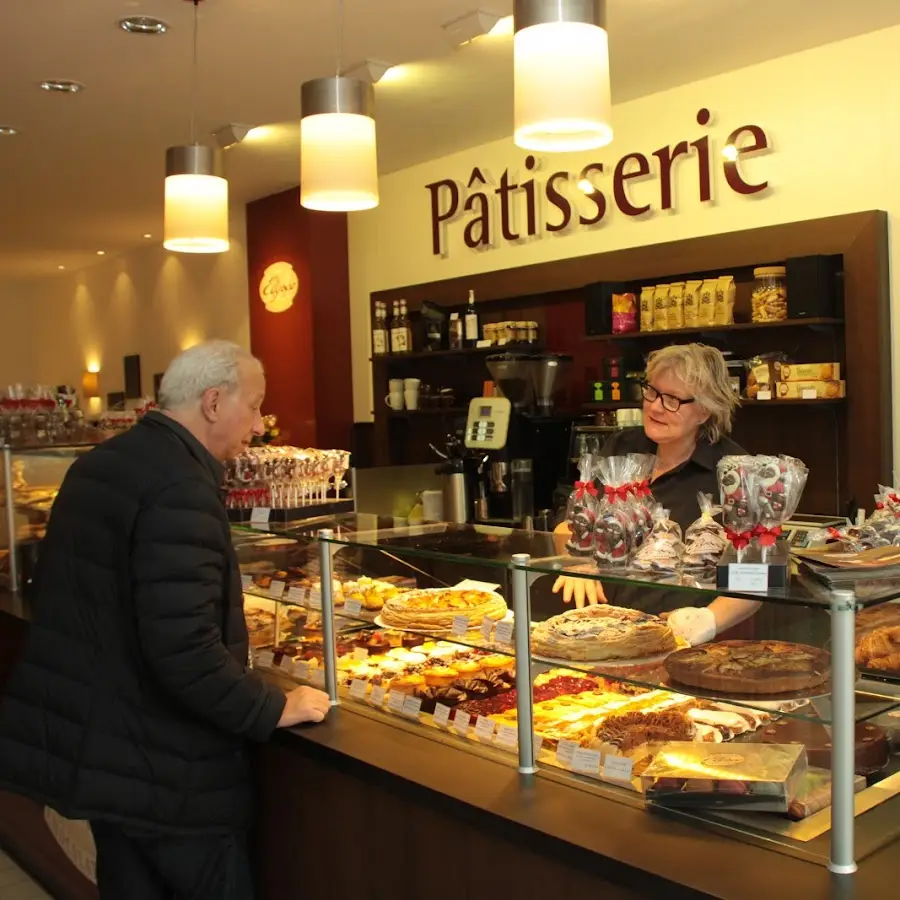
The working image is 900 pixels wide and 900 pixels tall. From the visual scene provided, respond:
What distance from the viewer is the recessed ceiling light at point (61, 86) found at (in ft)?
17.8

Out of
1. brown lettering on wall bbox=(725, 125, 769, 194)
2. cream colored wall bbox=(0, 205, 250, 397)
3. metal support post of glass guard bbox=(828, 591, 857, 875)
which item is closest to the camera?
metal support post of glass guard bbox=(828, 591, 857, 875)

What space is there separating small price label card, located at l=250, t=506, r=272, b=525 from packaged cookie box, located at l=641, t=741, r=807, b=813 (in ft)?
4.92

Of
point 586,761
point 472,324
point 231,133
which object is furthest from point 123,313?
point 586,761

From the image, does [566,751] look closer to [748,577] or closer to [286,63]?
[748,577]

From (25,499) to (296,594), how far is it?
2.38 metres

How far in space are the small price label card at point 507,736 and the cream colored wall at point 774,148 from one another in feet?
11.0

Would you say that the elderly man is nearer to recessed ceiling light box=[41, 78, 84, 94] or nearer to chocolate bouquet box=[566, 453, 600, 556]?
chocolate bouquet box=[566, 453, 600, 556]

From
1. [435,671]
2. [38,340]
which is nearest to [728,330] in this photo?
[435,671]

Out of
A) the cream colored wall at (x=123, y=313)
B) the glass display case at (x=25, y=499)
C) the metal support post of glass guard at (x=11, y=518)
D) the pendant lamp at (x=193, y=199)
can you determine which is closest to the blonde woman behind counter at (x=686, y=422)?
the pendant lamp at (x=193, y=199)

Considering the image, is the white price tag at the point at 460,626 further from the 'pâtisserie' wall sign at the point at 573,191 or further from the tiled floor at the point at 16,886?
the 'pâtisserie' wall sign at the point at 573,191

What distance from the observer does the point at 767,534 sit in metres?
1.89

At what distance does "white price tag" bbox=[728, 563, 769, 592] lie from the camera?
5.93 feet

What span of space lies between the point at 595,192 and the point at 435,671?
3997mm

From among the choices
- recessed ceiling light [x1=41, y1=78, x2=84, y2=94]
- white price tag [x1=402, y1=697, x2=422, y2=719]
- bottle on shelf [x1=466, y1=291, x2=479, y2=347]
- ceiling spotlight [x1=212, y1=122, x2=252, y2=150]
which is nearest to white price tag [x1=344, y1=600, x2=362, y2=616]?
white price tag [x1=402, y1=697, x2=422, y2=719]
